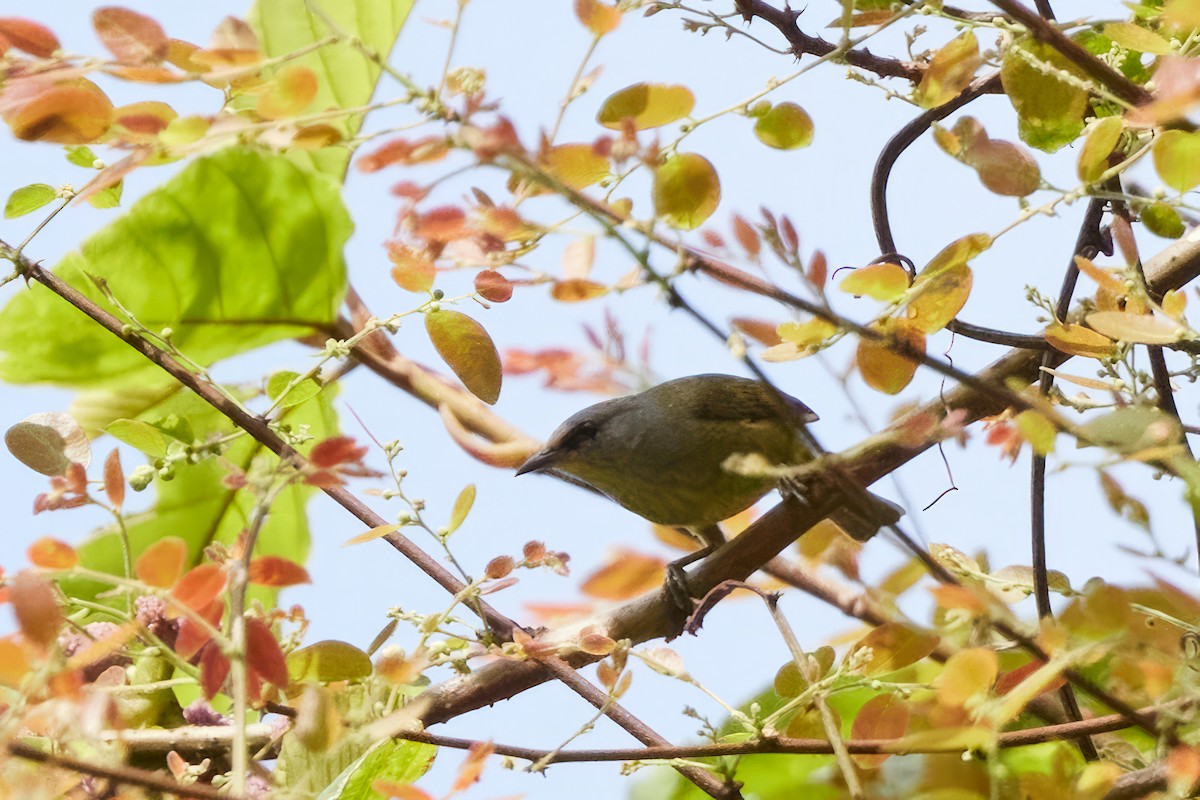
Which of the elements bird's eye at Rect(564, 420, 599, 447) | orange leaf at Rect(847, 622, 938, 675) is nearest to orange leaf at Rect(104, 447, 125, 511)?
orange leaf at Rect(847, 622, 938, 675)

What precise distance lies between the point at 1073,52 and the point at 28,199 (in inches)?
30.1

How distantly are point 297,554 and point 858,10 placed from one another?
959 millimetres

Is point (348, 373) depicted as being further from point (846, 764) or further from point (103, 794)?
point (846, 764)

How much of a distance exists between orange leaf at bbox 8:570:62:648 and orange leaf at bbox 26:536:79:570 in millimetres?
66

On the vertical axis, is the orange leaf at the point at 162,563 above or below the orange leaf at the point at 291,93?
below

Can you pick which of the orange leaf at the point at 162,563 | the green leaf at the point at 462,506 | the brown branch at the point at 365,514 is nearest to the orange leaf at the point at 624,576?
the brown branch at the point at 365,514

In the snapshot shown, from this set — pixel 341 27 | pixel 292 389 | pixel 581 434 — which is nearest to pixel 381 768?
pixel 292 389

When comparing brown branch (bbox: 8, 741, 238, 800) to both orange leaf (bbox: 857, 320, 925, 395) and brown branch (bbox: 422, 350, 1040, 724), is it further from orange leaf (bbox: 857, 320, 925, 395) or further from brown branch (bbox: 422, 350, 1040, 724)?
orange leaf (bbox: 857, 320, 925, 395)

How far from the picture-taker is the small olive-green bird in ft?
4.47

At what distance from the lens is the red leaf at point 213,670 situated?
608 millimetres

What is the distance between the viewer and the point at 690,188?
2.29ft

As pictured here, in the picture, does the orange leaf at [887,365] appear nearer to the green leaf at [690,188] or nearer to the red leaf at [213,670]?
the green leaf at [690,188]

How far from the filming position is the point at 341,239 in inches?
54.3

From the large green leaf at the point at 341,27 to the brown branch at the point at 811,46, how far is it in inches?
24.0
